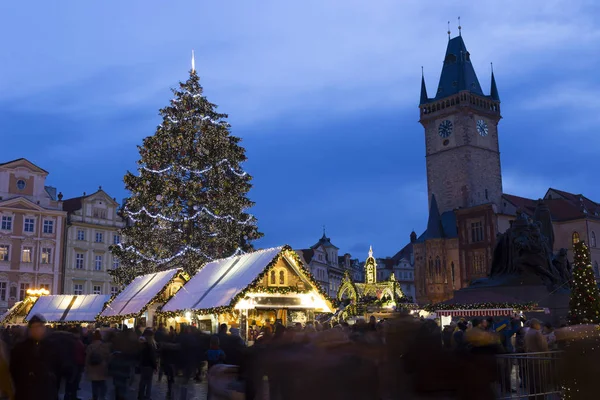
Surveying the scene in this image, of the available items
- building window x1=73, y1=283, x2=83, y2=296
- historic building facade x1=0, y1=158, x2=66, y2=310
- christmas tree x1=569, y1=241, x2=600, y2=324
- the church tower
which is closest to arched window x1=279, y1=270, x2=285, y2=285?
christmas tree x1=569, y1=241, x2=600, y2=324

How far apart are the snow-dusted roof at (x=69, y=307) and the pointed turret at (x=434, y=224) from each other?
50717mm

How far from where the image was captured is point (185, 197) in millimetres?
32812

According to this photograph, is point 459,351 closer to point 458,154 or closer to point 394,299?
point 394,299

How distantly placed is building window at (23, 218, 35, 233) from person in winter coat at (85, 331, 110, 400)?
46.6 m

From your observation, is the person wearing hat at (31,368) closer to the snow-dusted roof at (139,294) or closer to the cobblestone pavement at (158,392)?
the cobblestone pavement at (158,392)

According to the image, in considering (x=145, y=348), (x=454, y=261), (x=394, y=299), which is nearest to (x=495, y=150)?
(x=454, y=261)

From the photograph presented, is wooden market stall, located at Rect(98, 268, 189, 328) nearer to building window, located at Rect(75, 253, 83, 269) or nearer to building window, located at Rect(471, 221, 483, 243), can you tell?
building window, located at Rect(75, 253, 83, 269)

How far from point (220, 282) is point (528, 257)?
1239cm

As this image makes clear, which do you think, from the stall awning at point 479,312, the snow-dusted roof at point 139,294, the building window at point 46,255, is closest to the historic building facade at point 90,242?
the building window at point 46,255

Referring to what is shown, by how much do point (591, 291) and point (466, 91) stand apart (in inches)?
2625

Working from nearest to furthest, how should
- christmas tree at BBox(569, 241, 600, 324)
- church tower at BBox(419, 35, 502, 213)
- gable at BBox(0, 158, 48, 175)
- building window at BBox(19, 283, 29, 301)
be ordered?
christmas tree at BBox(569, 241, 600, 324) < gable at BBox(0, 158, 48, 175) < building window at BBox(19, 283, 29, 301) < church tower at BBox(419, 35, 502, 213)

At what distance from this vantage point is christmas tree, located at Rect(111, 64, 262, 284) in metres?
32.5

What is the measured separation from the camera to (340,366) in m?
7.88

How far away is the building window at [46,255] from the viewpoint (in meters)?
Result: 57.1
